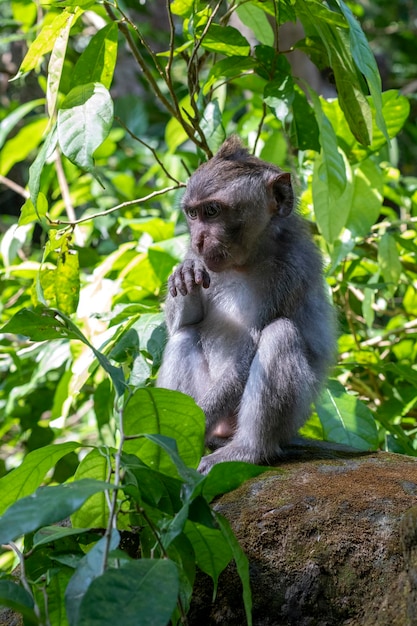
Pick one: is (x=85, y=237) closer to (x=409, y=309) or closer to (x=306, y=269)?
(x=409, y=309)

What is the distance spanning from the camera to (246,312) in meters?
4.39

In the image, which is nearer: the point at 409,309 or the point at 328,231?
the point at 328,231

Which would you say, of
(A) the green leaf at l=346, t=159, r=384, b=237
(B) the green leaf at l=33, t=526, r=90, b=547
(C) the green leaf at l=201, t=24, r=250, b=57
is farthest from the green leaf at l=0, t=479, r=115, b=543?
(A) the green leaf at l=346, t=159, r=384, b=237

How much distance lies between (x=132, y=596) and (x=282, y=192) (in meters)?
2.89

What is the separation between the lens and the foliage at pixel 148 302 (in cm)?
236

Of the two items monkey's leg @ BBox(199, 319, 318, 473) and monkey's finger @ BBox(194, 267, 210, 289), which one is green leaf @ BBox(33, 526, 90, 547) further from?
monkey's finger @ BBox(194, 267, 210, 289)

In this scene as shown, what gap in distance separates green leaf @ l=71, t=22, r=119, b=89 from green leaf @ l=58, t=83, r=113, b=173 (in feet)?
1.10

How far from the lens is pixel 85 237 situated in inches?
287

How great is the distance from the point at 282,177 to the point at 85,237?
10.5ft

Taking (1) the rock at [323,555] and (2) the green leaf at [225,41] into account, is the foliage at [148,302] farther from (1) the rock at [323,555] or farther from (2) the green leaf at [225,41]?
(1) the rock at [323,555]

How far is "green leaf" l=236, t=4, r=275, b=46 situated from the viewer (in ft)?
14.7

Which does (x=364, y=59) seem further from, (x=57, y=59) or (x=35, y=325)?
(x=35, y=325)

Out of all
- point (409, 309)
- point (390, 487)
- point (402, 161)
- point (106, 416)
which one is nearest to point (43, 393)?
point (106, 416)

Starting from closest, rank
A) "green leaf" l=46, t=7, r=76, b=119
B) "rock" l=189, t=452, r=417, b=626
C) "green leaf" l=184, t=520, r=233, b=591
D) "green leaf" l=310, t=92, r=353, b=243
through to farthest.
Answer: "green leaf" l=184, t=520, r=233, b=591 → "rock" l=189, t=452, r=417, b=626 → "green leaf" l=46, t=7, r=76, b=119 → "green leaf" l=310, t=92, r=353, b=243
